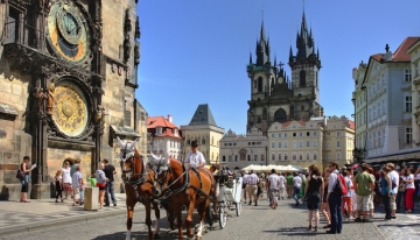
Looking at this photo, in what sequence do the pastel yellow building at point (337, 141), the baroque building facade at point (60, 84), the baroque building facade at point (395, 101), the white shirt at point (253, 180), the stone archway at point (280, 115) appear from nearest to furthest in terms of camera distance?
the baroque building facade at point (60, 84) → the white shirt at point (253, 180) → the baroque building facade at point (395, 101) → the pastel yellow building at point (337, 141) → the stone archway at point (280, 115)

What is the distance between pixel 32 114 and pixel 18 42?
2.74m

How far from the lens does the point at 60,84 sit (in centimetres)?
1883

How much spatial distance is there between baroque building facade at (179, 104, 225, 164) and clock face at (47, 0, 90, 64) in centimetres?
8684

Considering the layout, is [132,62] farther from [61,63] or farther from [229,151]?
[229,151]

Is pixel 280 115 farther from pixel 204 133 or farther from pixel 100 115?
pixel 100 115

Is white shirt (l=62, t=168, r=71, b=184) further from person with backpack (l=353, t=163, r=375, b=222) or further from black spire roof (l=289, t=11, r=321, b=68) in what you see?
black spire roof (l=289, t=11, r=321, b=68)

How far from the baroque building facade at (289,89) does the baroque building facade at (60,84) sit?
321 feet

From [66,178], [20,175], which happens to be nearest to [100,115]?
[66,178]

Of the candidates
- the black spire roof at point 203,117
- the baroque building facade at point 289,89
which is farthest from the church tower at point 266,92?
the black spire roof at point 203,117

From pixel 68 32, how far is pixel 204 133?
95234 mm

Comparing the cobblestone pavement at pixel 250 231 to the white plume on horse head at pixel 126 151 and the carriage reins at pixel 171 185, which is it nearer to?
the carriage reins at pixel 171 185

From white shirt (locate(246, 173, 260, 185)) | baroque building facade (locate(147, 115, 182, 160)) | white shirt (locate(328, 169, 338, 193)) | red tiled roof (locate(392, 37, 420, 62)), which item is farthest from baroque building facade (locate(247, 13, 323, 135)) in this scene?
white shirt (locate(328, 169, 338, 193))

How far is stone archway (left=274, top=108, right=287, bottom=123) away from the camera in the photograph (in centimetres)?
12108

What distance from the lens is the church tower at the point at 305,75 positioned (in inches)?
4670
